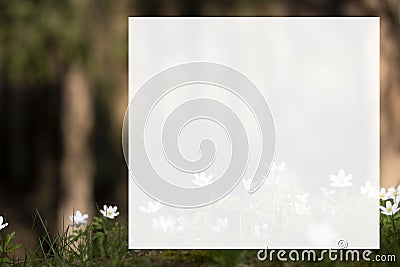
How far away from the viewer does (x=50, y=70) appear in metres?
6.25

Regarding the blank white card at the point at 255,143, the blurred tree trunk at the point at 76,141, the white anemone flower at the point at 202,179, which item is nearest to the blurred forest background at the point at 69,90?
the blurred tree trunk at the point at 76,141

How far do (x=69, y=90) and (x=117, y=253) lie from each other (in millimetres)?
4459

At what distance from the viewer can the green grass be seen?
190 centimetres

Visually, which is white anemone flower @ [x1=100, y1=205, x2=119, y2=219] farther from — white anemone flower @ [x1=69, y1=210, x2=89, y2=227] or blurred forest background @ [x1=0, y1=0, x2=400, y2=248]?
blurred forest background @ [x1=0, y1=0, x2=400, y2=248]

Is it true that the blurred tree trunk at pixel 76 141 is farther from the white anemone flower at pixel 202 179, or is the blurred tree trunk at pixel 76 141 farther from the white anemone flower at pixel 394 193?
the white anemone flower at pixel 394 193

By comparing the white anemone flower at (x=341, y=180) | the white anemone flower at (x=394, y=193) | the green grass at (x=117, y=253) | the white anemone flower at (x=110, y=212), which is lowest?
the green grass at (x=117, y=253)

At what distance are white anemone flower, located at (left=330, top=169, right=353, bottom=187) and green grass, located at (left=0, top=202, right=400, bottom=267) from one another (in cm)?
15

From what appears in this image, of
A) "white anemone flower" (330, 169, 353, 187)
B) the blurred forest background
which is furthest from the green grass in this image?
the blurred forest background

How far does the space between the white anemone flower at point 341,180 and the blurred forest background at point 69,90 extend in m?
1.66

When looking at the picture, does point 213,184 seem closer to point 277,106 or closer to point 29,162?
point 277,106

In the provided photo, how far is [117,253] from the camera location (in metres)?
2.01

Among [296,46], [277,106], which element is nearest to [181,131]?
[277,106]

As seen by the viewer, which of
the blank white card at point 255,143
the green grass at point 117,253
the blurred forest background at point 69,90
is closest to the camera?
the green grass at point 117,253

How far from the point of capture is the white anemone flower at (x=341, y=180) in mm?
2211
